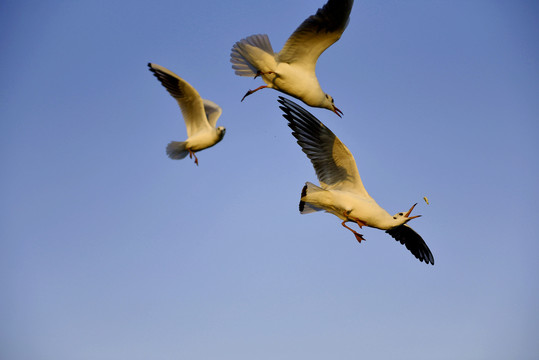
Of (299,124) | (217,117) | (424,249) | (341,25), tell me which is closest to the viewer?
(341,25)

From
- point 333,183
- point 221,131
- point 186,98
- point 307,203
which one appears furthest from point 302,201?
point 186,98

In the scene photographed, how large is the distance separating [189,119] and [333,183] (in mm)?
2666

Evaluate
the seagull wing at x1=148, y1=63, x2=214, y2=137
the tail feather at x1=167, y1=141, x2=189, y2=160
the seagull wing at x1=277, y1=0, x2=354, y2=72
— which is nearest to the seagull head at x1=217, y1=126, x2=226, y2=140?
the seagull wing at x1=148, y1=63, x2=214, y2=137

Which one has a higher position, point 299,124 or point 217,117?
point 217,117

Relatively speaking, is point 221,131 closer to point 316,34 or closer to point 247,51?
point 247,51

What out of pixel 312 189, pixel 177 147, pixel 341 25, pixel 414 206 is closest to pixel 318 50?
pixel 341 25

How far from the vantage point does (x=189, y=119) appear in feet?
27.9

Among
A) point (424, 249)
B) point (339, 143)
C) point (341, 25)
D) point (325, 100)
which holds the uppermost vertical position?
point (341, 25)

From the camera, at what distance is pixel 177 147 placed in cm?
841

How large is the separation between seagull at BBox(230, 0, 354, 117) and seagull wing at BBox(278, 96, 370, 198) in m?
0.26

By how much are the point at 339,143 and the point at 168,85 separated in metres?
2.84

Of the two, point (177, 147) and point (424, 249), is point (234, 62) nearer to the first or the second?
point (177, 147)

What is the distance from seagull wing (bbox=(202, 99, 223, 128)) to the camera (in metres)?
9.00

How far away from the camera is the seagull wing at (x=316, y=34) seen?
6.25m
